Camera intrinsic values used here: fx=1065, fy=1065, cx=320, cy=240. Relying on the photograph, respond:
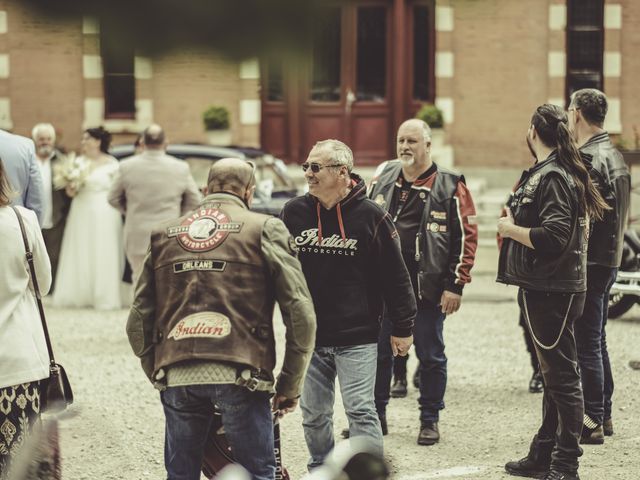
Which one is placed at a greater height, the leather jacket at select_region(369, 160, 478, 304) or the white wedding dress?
the leather jacket at select_region(369, 160, 478, 304)

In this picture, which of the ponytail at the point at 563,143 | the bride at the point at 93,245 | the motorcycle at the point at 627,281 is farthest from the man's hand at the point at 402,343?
the bride at the point at 93,245

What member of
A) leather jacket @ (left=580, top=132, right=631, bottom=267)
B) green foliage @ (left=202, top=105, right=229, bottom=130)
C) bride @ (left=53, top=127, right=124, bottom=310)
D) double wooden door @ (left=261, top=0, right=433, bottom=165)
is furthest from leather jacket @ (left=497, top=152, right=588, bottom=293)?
double wooden door @ (left=261, top=0, right=433, bottom=165)

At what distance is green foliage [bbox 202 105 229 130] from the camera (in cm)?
1748

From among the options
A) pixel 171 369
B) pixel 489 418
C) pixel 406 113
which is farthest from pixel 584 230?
pixel 406 113

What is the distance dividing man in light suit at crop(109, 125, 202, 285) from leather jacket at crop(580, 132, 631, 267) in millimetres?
4623

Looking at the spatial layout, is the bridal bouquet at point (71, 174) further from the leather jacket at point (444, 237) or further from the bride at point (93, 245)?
the leather jacket at point (444, 237)

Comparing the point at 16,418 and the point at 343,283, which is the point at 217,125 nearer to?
the point at 343,283

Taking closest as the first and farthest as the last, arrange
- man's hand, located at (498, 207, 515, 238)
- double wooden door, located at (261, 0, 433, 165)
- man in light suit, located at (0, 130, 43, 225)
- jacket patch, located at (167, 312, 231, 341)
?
1. jacket patch, located at (167, 312, 231, 341)
2. man's hand, located at (498, 207, 515, 238)
3. man in light suit, located at (0, 130, 43, 225)
4. double wooden door, located at (261, 0, 433, 165)

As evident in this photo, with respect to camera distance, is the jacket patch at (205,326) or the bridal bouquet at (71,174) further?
the bridal bouquet at (71,174)

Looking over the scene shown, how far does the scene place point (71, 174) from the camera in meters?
11.5

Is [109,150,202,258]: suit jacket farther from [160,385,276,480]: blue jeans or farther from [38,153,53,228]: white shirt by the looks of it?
[160,385,276,480]: blue jeans

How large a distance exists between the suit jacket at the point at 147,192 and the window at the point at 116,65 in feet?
25.5

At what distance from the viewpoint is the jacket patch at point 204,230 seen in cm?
374

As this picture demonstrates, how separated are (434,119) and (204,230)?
47.0 feet
